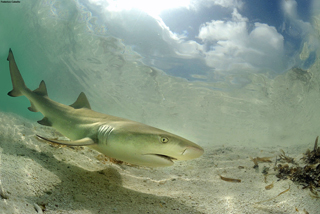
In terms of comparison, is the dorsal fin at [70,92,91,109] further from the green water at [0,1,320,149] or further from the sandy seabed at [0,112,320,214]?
the green water at [0,1,320,149]

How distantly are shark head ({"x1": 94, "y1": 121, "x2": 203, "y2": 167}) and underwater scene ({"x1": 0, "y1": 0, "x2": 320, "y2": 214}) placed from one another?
0.02 meters

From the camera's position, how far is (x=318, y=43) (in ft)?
34.2

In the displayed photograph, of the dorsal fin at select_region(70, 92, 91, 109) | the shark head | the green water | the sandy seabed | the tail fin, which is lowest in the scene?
the sandy seabed

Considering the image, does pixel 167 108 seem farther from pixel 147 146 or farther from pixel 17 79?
pixel 147 146

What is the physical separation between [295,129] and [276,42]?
17.6 metres

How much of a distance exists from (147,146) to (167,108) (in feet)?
67.5

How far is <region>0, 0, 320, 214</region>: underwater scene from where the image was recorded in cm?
222

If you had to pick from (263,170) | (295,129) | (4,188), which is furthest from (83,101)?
(295,129)

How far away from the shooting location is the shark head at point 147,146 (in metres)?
2.13

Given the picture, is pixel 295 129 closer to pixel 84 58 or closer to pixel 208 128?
pixel 208 128

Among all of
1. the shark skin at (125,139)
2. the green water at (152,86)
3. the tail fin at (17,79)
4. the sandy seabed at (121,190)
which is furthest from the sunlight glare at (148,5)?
the sandy seabed at (121,190)

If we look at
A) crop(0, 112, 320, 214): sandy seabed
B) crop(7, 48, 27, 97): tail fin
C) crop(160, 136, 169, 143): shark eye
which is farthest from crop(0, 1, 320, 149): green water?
crop(160, 136, 169, 143): shark eye

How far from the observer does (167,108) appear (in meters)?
22.8

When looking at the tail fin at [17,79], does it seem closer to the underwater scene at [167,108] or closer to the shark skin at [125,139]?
the underwater scene at [167,108]
